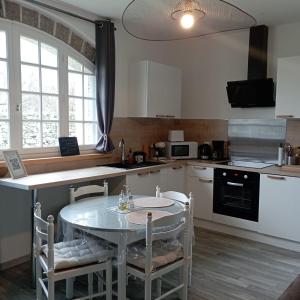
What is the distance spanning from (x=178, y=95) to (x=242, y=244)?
2062 millimetres

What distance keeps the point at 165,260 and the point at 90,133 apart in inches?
81.3

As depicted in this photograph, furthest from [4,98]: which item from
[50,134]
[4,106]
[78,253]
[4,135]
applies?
[78,253]

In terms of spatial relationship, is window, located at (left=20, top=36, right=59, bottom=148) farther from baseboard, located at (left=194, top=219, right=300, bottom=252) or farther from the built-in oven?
baseboard, located at (left=194, top=219, right=300, bottom=252)

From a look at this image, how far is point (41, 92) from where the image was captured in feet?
10.7

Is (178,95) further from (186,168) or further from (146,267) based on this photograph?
(146,267)

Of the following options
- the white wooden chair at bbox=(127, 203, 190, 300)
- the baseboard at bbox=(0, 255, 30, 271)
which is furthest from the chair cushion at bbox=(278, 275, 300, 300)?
the baseboard at bbox=(0, 255, 30, 271)

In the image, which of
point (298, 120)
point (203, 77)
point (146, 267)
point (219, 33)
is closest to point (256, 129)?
point (298, 120)

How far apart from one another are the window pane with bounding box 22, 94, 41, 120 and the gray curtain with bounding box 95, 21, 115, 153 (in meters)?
0.69

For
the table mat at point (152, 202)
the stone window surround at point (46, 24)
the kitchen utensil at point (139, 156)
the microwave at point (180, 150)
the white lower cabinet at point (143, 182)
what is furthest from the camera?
the microwave at point (180, 150)

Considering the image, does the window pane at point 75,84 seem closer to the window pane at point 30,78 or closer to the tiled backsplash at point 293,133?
the window pane at point 30,78

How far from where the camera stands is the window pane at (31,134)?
Result: 314cm

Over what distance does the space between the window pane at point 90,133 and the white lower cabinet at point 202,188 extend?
50.0 inches

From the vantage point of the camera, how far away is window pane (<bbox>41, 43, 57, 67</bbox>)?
3.25 metres

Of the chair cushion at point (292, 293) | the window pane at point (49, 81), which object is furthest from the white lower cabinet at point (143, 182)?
the chair cushion at point (292, 293)
